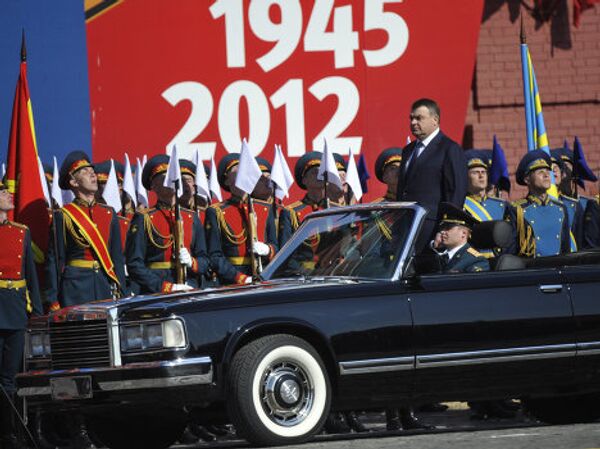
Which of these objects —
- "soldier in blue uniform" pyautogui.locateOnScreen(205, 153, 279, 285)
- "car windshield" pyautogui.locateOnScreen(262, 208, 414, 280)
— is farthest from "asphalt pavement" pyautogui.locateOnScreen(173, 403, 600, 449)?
"soldier in blue uniform" pyautogui.locateOnScreen(205, 153, 279, 285)

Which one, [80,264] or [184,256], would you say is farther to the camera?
[184,256]

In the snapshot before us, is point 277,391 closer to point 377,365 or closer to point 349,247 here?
point 377,365

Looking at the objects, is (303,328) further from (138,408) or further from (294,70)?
(294,70)

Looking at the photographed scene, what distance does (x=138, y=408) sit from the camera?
29.4ft

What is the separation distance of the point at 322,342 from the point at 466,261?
1.66m

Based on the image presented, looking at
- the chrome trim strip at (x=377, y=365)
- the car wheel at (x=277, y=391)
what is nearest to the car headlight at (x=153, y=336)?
the car wheel at (x=277, y=391)

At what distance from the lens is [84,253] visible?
12945mm

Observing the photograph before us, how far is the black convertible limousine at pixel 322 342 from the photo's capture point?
892cm

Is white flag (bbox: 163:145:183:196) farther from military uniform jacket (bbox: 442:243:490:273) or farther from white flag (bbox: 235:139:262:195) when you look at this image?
military uniform jacket (bbox: 442:243:490:273)

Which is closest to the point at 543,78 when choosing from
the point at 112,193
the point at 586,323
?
the point at 112,193

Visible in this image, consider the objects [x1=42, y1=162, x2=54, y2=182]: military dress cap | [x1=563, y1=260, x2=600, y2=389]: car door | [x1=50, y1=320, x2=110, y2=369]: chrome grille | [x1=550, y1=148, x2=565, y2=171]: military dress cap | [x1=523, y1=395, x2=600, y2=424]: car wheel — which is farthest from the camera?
[x1=42, y1=162, x2=54, y2=182]: military dress cap

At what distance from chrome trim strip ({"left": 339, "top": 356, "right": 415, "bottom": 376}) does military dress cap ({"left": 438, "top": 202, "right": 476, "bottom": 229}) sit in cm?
124

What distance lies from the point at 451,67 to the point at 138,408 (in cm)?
970

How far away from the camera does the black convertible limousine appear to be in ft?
29.3
